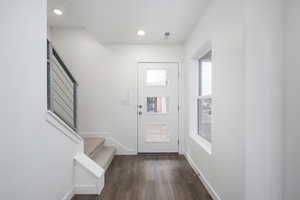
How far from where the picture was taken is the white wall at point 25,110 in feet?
3.55

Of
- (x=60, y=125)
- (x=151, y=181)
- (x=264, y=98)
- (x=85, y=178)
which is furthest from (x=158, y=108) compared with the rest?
(x=264, y=98)

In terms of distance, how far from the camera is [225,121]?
5.45ft

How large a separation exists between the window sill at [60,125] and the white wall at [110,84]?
1.44 meters

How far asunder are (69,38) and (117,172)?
9.46 ft

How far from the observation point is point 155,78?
3.61m

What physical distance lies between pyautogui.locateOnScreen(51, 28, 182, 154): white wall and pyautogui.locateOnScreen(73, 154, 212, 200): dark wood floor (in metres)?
0.68

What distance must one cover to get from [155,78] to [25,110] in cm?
266

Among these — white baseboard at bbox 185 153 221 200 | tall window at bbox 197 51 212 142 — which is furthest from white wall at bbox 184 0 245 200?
tall window at bbox 197 51 212 142

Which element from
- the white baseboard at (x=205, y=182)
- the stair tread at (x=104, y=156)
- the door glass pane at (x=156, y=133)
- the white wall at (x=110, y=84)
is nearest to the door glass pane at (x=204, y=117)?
Answer: the white baseboard at (x=205, y=182)

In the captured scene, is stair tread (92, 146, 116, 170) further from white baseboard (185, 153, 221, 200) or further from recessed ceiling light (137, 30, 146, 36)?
recessed ceiling light (137, 30, 146, 36)

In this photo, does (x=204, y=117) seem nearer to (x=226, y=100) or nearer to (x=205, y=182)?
(x=205, y=182)

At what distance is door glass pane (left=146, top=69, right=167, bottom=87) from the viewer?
3.61 metres

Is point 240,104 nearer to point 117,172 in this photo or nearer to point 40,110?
point 40,110

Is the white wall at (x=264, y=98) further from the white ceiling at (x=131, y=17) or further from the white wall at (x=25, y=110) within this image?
the white wall at (x=25, y=110)
